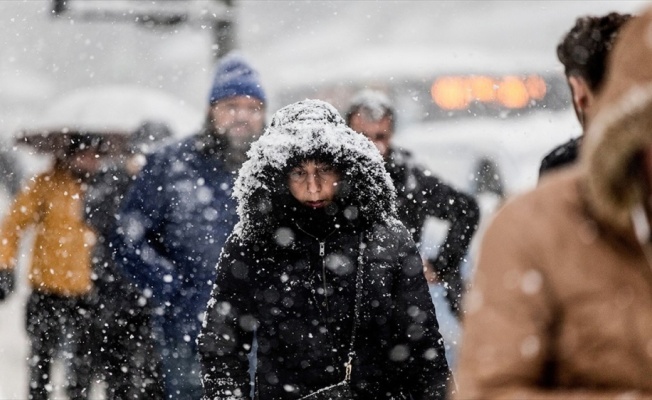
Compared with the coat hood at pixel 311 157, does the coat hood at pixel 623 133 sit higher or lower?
lower

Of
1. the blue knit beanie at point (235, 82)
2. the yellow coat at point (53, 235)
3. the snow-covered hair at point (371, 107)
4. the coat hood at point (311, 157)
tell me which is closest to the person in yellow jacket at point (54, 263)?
the yellow coat at point (53, 235)

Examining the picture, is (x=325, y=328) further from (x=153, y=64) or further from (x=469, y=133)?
(x=153, y=64)

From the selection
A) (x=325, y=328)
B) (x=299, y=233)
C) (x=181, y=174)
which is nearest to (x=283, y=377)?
(x=325, y=328)

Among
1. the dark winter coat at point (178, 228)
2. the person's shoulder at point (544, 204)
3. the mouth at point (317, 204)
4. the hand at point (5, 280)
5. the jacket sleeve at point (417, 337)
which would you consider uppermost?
the hand at point (5, 280)

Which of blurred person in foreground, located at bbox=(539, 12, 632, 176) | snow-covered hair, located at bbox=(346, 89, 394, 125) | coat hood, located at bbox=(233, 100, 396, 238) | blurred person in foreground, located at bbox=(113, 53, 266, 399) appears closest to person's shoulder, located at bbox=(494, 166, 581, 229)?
blurred person in foreground, located at bbox=(539, 12, 632, 176)

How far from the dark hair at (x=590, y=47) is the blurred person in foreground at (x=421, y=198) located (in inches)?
92.5

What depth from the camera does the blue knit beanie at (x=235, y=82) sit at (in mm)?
4922

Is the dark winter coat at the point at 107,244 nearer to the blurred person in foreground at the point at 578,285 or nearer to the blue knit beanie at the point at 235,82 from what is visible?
the blue knit beanie at the point at 235,82

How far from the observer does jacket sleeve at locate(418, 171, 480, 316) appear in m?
5.34

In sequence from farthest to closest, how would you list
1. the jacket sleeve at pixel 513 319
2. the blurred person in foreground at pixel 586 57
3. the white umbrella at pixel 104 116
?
the white umbrella at pixel 104 116, the blurred person in foreground at pixel 586 57, the jacket sleeve at pixel 513 319

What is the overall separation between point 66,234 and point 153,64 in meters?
39.4

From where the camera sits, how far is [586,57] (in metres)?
2.63

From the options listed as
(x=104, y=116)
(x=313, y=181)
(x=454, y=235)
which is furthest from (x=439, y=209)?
(x=104, y=116)

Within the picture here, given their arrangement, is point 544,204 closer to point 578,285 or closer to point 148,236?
point 578,285
